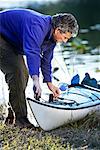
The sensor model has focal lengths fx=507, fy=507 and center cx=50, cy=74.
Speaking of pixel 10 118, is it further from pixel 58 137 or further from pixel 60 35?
pixel 60 35

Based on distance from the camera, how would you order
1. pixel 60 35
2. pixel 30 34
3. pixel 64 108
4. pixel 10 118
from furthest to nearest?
pixel 10 118 < pixel 64 108 < pixel 60 35 < pixel 30 34

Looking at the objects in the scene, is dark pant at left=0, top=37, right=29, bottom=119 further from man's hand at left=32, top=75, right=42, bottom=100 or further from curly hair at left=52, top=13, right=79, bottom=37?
curly hair at left=52, top=13, right=79, bottom=37

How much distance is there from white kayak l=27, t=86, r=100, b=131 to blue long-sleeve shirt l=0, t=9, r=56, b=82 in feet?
1.40

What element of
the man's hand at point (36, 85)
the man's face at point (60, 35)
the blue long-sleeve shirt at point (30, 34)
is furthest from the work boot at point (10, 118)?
the man's face at point (60, 35)

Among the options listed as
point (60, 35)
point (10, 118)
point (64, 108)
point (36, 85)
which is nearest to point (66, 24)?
point (60, 35)

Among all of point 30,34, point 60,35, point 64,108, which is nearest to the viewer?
point 30,34

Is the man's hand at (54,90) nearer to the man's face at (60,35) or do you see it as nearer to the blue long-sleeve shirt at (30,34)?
the blue long-sleeve shirt at (30,34)

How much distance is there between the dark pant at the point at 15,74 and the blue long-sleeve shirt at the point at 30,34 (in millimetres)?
79

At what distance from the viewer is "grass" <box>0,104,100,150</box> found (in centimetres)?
455

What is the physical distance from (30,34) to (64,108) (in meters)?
0.88

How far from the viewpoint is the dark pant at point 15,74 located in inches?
201

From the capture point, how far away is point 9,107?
17.7ft

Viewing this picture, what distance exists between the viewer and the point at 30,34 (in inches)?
186

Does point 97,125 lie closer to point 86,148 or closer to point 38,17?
point 86,148
